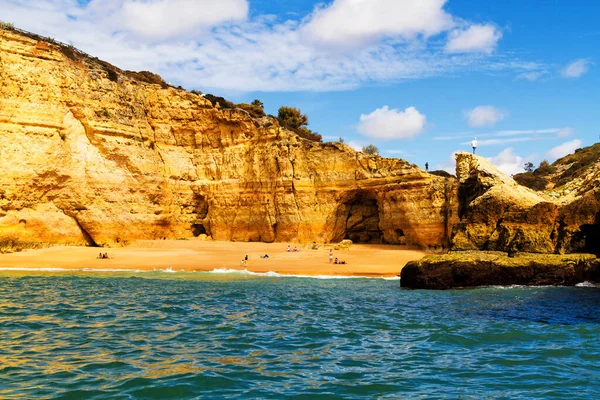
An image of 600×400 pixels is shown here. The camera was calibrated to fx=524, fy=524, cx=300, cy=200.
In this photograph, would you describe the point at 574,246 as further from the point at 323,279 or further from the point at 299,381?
the point at 299,381

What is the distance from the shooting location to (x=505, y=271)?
18.1 metres

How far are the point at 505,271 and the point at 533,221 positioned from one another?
3.28 meters

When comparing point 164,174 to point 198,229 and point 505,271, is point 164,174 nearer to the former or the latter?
point 198,229

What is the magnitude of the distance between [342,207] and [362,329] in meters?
27.0

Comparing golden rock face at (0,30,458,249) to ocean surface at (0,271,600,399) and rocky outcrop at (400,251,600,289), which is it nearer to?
rocky outcrop at (400,251,600,289)

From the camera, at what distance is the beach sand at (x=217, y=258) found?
84.3 ft

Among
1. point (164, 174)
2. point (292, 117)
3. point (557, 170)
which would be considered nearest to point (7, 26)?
point (164, 174)

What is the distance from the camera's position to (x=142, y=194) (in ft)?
116

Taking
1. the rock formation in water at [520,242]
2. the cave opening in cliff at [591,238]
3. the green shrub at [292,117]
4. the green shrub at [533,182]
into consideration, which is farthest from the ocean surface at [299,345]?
the green shrub at [292,117]

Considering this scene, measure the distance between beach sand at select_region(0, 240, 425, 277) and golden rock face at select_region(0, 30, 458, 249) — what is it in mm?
2034

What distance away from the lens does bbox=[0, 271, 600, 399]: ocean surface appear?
265 inches

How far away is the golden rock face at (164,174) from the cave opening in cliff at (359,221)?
8 centimetres

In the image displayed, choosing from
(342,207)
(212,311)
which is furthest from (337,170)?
(212,311)

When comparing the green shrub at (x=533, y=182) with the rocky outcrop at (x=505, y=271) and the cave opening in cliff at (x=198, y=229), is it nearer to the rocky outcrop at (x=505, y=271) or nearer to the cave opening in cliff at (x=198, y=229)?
the cave opening in cliff at (x=198, y=229)
